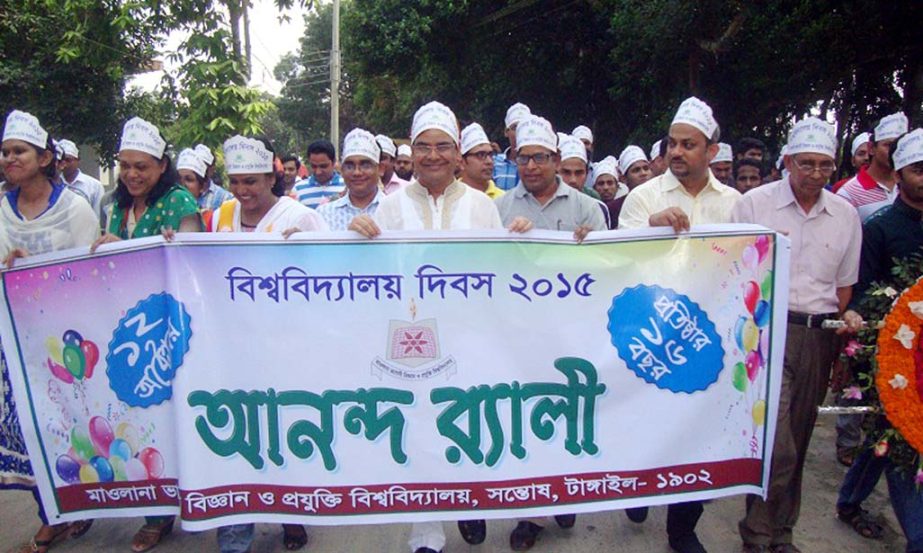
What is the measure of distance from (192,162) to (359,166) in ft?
8.56

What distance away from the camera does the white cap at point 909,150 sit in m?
3.61

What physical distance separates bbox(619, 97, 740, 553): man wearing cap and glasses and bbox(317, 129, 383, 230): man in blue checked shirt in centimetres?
188

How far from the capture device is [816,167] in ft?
12.1

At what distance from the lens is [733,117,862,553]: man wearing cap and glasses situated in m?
3.68

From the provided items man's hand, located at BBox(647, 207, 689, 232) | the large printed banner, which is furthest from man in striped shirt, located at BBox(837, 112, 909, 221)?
man's hand, located at BBox(647, 207, 689, 232)

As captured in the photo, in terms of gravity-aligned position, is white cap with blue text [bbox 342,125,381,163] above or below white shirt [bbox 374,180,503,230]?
above

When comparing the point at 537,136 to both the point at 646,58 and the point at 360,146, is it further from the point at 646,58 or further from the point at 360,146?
the point at 646,58

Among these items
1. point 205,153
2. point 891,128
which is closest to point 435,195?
point 891,128

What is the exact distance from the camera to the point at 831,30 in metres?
12.5

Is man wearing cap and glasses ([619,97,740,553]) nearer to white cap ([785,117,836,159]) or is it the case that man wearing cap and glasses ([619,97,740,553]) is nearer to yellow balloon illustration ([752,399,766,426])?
white cap ([785,117,836,159])

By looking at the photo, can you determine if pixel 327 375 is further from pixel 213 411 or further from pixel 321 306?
pixel 213 411

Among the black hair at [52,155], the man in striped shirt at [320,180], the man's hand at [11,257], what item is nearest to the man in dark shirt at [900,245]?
the man's hand at [11,257]

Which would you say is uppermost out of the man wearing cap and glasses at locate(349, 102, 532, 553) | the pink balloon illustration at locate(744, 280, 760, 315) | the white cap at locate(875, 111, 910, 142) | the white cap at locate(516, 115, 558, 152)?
the white cap at locate(875, 111, 910, 142)

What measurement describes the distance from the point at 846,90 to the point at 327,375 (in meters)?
14.4
